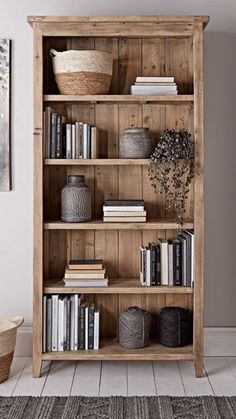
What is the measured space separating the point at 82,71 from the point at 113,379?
1689 mm

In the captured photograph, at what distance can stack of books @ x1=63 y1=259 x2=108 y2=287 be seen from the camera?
3945 mm

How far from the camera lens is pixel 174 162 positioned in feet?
12.7

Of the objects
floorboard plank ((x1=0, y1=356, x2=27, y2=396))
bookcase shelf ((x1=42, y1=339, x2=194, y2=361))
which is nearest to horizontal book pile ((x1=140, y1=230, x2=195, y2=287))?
bookcase shelf ((x1=42, y1=339, x2=194, y2=361))

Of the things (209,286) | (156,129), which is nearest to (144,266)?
(209,286)

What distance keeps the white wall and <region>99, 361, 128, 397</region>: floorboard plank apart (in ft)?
1.99

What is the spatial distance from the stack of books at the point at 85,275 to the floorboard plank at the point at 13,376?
1.88ft

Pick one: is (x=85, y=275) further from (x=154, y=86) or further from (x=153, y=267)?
(x=154, y=86)

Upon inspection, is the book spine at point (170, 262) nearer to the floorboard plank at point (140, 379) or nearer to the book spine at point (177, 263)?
the book spine at point (177, 263)

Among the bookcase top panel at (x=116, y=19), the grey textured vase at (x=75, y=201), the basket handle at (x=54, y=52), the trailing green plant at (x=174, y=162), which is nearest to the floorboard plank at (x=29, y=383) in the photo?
the grey textured vase at (x=75, y=201)

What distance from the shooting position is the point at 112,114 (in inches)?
165

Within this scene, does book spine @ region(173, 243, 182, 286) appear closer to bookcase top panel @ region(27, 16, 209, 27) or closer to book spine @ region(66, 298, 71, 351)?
book spine @ region(66, 298, 71, 351)

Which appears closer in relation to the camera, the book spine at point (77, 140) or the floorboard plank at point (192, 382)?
the floorboard plank at point (192, 382)

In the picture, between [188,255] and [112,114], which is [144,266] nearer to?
[188,255]

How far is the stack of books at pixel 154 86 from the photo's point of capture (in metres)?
3.93
